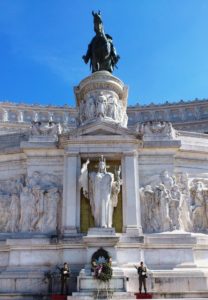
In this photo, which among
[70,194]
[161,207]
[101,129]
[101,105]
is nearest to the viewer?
[70,194]

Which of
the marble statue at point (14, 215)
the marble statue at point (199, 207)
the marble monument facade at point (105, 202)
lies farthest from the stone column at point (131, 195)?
A: the marble statue at point (14, 215)

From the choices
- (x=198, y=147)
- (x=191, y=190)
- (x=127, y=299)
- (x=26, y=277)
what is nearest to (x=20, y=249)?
(x=26, y=277)

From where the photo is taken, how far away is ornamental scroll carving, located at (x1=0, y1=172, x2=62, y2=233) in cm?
2025

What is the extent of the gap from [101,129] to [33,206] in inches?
215

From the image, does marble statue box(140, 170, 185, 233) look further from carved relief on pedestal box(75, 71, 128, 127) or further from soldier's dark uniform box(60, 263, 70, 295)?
carved relief on pedestal box(75, 71, 128, 127)

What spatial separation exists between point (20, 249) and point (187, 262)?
801cm

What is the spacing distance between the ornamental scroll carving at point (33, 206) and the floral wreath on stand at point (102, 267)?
327 cm

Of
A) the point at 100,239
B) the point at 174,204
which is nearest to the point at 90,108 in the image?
the point at 174,204

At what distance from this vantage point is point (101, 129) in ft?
71.9

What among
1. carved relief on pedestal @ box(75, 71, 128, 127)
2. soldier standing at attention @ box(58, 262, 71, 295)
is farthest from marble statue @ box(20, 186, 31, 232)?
carved relief on pedestal @ box(75, 71, 128, 127)

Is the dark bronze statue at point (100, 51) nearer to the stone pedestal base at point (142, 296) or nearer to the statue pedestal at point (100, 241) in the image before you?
the statue pedestal at point (100, 241)

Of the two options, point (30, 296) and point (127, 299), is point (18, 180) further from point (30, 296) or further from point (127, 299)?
point (127, 299)

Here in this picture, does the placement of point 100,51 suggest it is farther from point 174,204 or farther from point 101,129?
point 174,204

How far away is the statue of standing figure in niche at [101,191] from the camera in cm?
1928
